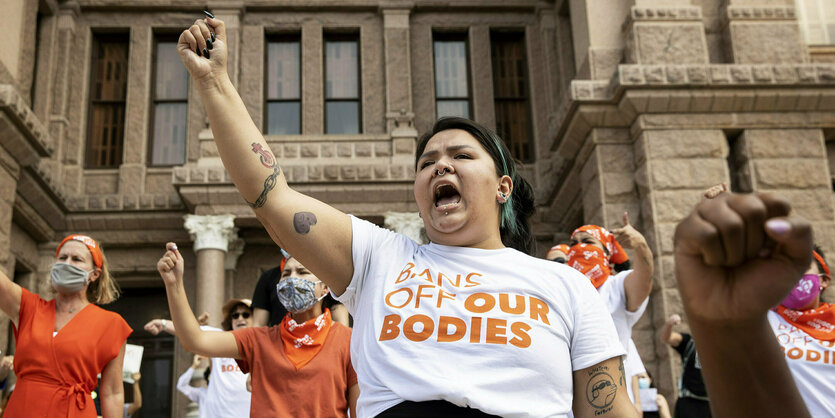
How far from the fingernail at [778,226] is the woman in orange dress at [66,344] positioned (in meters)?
3.81

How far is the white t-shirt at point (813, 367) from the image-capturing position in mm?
3646

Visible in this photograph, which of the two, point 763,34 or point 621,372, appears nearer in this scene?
point 621,372

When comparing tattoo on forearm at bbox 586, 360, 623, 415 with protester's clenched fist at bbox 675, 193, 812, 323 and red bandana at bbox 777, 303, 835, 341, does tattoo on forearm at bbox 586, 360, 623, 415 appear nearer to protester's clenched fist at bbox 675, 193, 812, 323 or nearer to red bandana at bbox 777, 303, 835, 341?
protester's clenched fist at bbox 675, 193, 812, 323

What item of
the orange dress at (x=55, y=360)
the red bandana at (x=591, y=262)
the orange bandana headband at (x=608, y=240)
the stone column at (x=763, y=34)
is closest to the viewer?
the orange dress at (x=55, y=360)

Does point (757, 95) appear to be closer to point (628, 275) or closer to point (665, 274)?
point (665, 274)

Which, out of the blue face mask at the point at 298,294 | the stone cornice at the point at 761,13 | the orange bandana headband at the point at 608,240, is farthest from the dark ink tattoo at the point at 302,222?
the stone cornice at the point at 761,13

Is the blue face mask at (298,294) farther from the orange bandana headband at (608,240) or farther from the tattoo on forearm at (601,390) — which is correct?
the tattoo on forearm at (601,390)

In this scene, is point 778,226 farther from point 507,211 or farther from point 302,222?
point 507,211

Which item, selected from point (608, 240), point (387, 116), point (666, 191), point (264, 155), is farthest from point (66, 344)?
point (387, 116)

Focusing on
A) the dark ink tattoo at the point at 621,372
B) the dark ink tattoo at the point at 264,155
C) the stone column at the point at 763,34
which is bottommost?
the dark ink tattoo at the point at 621,372

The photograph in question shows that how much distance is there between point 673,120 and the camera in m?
8.97

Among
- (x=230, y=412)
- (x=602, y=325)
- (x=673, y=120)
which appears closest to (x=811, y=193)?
(x=673, y=120)

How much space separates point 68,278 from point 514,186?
2.83 metres

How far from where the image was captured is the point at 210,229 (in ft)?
38.8
